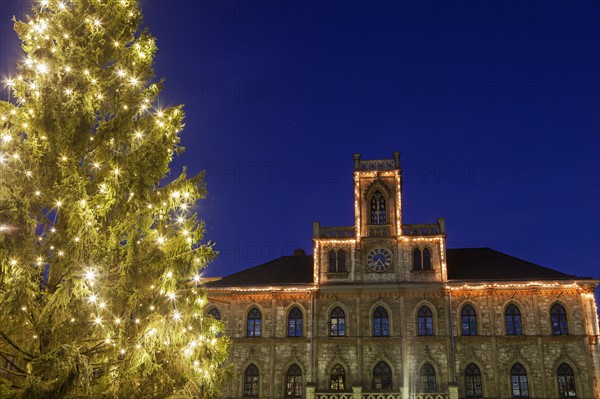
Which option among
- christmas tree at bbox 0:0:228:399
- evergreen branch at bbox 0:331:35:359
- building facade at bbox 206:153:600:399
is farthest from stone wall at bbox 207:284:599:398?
evergreen branch at bbox 0:331:35:359

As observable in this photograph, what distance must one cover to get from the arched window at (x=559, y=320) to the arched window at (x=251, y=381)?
1672 cm

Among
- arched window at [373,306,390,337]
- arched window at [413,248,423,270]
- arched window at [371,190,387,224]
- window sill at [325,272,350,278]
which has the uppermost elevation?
arched window at [371,190,387,224]

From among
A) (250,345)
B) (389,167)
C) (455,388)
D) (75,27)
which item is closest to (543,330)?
(455,388)

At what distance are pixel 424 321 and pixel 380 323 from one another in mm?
2469

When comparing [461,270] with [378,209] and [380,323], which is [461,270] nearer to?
[380,323]

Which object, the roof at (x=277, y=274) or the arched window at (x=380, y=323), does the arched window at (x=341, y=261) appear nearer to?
the roof at (x=277, y=274)

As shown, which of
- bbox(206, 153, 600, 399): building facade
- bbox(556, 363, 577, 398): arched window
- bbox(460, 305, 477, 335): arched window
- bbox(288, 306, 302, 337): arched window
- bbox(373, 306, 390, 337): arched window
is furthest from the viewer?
bbox(288, 306, 302, 337): arched window

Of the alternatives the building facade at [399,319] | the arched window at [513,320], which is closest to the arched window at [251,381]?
the building facade at [399,319]

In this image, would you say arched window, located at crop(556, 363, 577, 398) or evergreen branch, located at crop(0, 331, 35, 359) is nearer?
evergreen branch, located at crop(0, 331, 35, 359)

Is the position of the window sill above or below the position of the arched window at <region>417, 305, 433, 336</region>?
above

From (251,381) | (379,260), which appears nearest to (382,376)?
(379,260)

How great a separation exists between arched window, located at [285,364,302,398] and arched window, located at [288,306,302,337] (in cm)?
180

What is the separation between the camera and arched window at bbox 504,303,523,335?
29.2 metres

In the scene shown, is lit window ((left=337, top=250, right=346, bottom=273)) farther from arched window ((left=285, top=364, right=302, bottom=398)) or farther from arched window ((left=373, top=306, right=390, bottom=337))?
arched window ((left=285, top=364, right=302, bottom=398))
